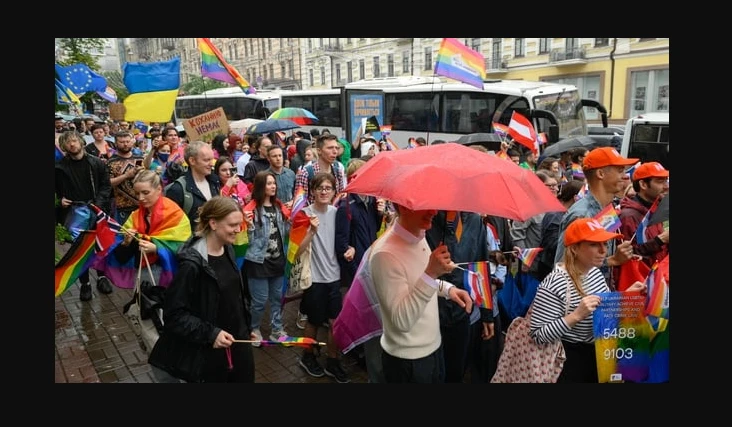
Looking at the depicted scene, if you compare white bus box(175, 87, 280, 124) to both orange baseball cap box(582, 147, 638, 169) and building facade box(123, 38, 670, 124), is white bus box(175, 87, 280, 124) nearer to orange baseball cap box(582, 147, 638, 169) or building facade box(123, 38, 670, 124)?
building facade box(123, 38, 670, 124)

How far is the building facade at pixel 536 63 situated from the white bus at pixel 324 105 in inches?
230

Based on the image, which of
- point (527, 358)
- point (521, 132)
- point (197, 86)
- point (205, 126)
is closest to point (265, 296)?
point (527, 358)

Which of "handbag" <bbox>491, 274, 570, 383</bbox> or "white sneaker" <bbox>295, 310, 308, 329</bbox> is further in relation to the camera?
"white sneaker" <bbox>295, 310, 308, 329</bbox>

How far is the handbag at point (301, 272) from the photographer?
4555mm

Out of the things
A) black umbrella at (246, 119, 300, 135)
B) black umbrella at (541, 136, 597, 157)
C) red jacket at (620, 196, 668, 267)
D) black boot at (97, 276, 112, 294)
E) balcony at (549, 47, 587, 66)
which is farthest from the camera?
balcony at (549, 47, 587, 66)

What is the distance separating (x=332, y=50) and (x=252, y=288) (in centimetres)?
5017

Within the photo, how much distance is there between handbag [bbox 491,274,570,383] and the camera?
3018 mm

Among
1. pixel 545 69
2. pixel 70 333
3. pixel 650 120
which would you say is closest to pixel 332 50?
pixel 545 69

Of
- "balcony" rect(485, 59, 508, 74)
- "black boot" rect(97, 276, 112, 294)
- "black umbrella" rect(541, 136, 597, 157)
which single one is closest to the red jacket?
"black umbrella" rect(541, 136, 597, 157)

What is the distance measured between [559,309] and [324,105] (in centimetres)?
2106

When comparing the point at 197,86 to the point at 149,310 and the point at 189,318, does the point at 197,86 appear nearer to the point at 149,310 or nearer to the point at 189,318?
the point at 149,310

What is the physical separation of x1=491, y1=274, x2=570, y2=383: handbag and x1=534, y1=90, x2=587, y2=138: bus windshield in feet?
43.1

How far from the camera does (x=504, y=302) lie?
4449 millimetres

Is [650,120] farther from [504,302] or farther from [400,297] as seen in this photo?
[400,297]
